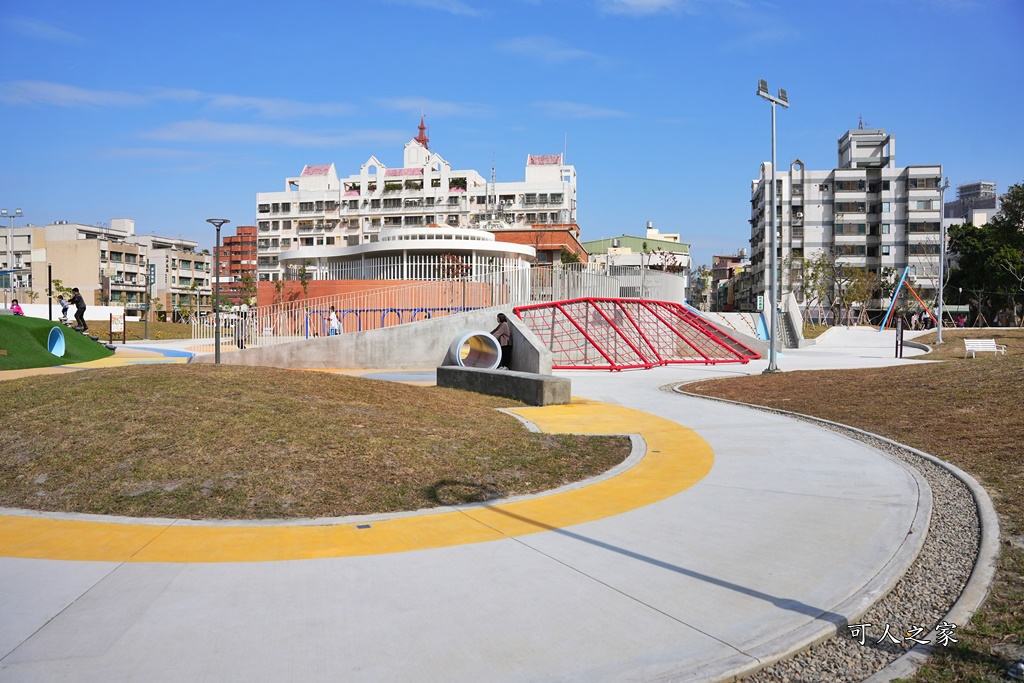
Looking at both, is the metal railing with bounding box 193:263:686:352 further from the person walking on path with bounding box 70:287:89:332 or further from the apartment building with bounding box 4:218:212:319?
the apartment building with bounding box 4:218:212:319

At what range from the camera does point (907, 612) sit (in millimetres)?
4461

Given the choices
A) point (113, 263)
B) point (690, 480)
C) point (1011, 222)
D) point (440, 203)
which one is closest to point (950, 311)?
point (1011, 222)

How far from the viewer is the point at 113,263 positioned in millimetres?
94875

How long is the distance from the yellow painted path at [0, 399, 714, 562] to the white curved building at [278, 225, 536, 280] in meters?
A: 24.8

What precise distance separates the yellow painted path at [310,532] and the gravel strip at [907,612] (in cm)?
238

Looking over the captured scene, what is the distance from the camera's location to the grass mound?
843 inches

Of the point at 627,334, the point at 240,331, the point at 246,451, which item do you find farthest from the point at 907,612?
the point at 627,334

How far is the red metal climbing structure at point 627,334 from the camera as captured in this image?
1040 inches

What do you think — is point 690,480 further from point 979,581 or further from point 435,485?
point 979,581

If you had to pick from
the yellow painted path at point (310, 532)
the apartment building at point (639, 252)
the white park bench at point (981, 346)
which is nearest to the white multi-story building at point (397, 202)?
the apartment building at point (639, 252)

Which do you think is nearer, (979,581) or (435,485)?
(979,581)

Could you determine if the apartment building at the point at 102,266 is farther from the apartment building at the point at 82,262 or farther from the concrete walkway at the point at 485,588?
the concrete walkway at the point at 485,588

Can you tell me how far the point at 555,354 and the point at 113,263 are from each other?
87.8 m

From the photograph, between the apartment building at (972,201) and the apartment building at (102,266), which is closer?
the apartment building at (102,266)
